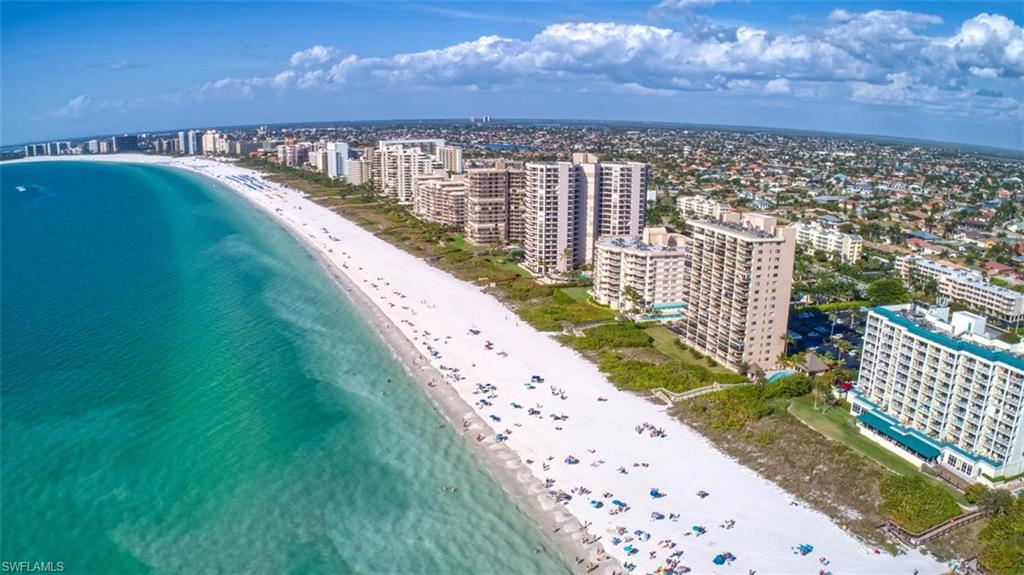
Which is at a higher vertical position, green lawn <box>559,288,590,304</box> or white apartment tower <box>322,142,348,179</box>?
white apartment tower <box>322,142,348,179</box>

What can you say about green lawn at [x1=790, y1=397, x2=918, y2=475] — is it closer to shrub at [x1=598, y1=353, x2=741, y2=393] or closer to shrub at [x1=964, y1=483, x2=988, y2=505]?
shrub at [x1=964, y1=483, x2=988, y2=505]

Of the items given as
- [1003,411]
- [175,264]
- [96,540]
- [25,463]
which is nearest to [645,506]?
[1003,411]

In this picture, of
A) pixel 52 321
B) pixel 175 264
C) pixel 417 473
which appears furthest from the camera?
pixel 175 264

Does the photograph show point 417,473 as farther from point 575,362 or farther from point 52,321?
point 52,321

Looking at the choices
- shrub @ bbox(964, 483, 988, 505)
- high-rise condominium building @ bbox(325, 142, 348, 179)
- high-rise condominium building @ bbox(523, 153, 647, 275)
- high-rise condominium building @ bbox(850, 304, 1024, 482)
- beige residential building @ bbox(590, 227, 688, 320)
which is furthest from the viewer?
high-rise condominium building @ bbox(325, 142, 348, 179)

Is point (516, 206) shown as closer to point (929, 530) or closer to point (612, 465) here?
point (612, 465)

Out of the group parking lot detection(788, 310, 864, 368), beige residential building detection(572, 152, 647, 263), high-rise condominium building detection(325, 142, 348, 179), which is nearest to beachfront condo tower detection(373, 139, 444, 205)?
high-rise condominium building detection(325, 142, 348, 179)
